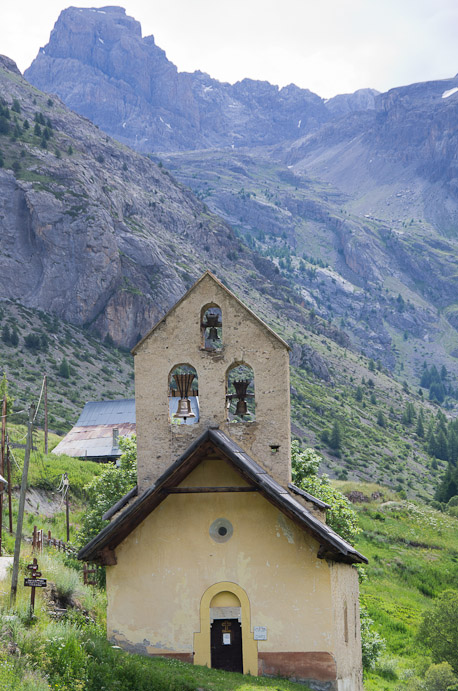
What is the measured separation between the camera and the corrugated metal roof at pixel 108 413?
7475cm

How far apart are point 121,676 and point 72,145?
620ft

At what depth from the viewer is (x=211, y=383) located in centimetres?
1922

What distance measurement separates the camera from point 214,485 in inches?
714

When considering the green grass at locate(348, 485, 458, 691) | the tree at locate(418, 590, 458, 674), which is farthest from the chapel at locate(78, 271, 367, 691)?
the tree at locate(418, 590, 458, 674)

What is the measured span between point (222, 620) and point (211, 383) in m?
5.34

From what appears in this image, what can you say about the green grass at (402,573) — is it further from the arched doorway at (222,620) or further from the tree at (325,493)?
the arched doorway at (222,620)

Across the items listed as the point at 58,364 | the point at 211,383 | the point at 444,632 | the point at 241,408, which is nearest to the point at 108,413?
the point at 444,632

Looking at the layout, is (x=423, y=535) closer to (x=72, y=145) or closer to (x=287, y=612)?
(x=287, y=612)

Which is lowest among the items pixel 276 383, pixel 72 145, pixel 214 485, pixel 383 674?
pixel 383 674

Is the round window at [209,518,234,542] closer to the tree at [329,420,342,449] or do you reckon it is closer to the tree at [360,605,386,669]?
the tree at [360,605,386,669]

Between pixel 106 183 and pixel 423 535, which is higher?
pixel 106 183

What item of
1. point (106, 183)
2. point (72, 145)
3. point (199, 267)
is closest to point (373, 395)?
point (199, 267)

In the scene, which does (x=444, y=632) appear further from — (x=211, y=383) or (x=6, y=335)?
(x=6, y=335)

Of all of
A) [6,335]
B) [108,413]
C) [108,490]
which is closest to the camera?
[108,490]
